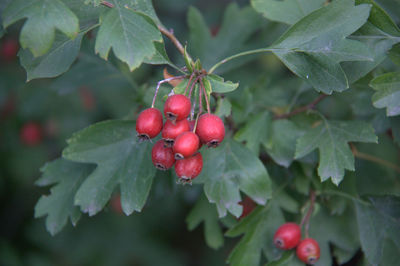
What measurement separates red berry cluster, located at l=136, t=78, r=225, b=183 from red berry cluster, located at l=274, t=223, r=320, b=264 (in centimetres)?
61

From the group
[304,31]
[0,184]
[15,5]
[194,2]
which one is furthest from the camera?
[194,2]

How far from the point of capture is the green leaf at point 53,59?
1506 millimetres

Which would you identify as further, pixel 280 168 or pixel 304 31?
pixel 280 168

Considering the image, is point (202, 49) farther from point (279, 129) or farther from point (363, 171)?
point (363, 171)

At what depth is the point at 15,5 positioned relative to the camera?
1.32 meters

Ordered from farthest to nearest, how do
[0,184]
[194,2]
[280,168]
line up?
[194,2] → [0,184] → [280,168]

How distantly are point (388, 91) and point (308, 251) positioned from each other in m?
0.77

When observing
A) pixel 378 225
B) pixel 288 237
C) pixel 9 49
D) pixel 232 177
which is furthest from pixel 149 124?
pixel 9 49

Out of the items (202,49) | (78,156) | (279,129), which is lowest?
(279,129)

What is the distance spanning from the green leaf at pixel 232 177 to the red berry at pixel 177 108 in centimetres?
48

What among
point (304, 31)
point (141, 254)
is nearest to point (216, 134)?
point (304, 31)

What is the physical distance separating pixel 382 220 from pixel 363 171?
0.47 m

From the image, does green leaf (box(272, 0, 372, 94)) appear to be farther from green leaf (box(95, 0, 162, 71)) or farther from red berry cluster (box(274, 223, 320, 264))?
red berry cluster (box(274, 223, 320, 264))

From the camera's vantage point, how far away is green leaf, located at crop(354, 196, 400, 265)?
1745mm
